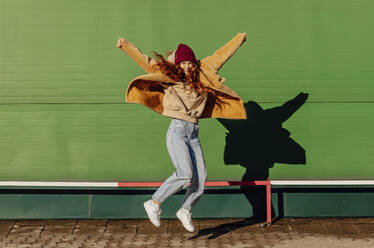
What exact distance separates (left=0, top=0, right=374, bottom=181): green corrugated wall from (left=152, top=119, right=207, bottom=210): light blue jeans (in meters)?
1.10

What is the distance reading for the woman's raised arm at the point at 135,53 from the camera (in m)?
5.56

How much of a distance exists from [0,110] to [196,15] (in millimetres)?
2692

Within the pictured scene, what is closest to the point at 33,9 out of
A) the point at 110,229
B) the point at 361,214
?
the point at 110,229

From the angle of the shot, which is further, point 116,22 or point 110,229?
point 116,22

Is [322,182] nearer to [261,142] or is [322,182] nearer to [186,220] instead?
[261,142]

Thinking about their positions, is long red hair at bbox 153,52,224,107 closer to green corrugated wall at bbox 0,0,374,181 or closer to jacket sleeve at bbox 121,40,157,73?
jacket sleeve at bbox 121,40,157,73

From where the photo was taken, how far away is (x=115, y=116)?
689cm

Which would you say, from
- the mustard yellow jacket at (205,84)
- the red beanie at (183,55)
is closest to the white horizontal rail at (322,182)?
the mustard yellow jacket at (205,84)

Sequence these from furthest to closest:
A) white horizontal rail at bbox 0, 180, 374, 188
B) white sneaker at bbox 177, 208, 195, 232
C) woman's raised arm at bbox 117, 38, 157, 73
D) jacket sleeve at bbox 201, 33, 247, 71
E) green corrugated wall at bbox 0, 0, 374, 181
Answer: green corrugated wall at bbox 0, 0, 374, 181 < white horizontal rail at bbox 0, 180, 374, 188 < jacket sleeve at bbox 201, 33, 247, 71 < white sneaker at bbox 177, 208, 195, 232 < woman's raised arm at bbox 117, 38, 157, 73

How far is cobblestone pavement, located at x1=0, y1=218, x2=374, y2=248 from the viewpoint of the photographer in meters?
5.93

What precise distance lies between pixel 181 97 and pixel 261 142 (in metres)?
1.65

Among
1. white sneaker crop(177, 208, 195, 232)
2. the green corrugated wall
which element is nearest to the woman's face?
the green corrugated wall

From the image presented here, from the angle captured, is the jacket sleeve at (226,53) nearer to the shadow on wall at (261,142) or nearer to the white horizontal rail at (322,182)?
the shadow on wall at (261,142)

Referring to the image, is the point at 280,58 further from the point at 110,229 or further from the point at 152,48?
the point at 110,229
